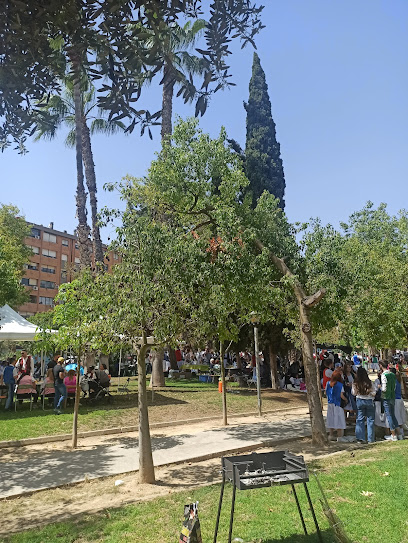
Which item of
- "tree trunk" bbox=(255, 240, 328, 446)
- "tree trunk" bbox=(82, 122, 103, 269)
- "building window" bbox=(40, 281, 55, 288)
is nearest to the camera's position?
"tree trunk" bbox=(255, 240, 328, 446)

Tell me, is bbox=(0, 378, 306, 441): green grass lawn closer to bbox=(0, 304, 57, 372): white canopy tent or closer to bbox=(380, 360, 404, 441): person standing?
bbox=(0, 304, 57, 372): white canopy tent

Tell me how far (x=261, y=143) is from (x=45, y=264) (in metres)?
43.5

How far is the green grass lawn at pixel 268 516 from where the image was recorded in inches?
180

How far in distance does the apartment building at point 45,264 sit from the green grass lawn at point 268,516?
59.6m

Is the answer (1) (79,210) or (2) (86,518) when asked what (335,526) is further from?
(1) (79,210)

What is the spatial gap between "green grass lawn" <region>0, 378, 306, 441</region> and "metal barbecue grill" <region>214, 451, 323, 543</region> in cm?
816

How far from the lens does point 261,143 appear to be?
34.2 metres

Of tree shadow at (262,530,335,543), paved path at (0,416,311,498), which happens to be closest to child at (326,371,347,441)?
paved path at (0,416,311,498)

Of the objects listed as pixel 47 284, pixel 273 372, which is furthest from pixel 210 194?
pixel 47 284

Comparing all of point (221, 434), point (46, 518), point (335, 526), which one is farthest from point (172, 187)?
point (335, 526)

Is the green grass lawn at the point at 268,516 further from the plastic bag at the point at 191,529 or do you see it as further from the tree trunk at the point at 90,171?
the tree trunk at the point at 90,171

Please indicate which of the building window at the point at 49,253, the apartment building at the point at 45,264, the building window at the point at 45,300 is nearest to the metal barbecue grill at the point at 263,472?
the apartment building at the point at 45,264

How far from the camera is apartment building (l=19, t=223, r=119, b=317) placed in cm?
6312

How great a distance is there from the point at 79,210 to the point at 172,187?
1662cm
